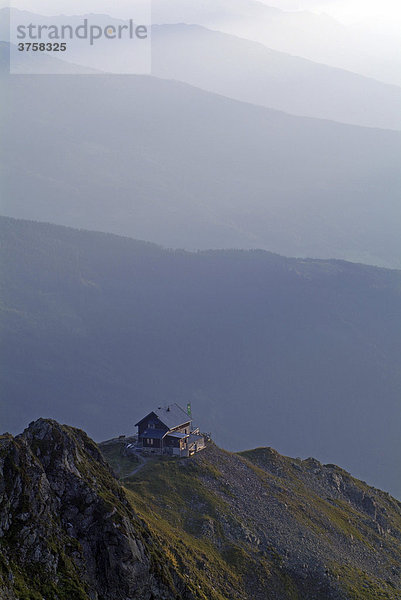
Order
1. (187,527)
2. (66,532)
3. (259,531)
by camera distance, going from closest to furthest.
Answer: (66,532) < (187,527) < (259,531)

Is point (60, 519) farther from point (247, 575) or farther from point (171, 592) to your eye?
point (247, 575)

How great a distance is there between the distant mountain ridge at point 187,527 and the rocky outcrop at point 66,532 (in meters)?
0.08

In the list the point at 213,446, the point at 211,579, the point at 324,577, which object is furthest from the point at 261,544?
the point at 213,446

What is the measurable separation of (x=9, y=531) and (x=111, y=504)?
9.48 metres

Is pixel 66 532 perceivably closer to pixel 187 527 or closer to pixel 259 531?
pixel 187 527

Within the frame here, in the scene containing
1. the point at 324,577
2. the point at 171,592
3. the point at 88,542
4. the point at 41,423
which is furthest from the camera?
the point at 324,577

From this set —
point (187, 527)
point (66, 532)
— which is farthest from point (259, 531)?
point (66, 532)

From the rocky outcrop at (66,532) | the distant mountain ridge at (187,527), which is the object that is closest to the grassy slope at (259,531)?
the distant mountain ridge at (187,527)

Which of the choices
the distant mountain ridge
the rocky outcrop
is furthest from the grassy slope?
the rocky outcrop

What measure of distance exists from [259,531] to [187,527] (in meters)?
8.74

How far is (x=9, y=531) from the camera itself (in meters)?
45.3

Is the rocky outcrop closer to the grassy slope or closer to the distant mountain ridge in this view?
the distant mountain ridge

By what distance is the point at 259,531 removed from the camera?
81.4 m

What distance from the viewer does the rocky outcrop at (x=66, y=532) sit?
44688mm
